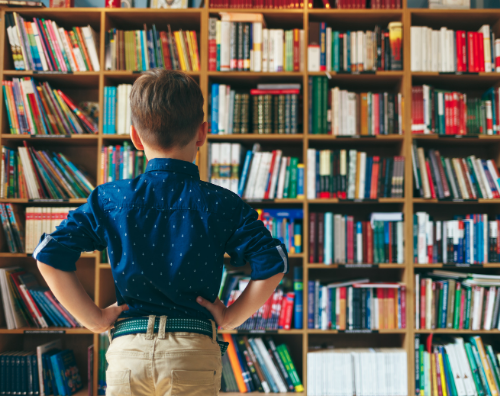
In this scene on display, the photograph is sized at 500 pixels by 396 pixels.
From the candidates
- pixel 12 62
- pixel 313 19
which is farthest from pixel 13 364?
pixel 313 19

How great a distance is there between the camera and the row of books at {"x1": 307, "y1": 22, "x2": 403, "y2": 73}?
105 inches

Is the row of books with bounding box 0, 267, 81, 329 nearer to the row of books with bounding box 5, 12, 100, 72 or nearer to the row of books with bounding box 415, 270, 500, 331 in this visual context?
the row of books with bounding box 5, 12, 100, 72

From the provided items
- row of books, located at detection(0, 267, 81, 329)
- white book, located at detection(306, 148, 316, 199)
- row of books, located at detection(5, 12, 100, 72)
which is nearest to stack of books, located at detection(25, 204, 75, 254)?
row of books, located at detection(0, 267, 81, 329)

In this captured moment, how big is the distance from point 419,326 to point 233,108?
173cm

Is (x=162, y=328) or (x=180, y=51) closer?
(x=162, y=328)

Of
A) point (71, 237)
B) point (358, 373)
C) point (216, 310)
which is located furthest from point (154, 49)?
point (358, 373)

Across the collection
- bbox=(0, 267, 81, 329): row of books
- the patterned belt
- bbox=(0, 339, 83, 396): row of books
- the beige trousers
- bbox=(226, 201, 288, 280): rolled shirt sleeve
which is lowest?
bbox=(0, 339, 83, 396): row of books

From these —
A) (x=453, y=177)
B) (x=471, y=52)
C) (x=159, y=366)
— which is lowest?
(x=159, y=366)

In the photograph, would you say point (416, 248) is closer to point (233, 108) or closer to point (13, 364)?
point (233, 108)

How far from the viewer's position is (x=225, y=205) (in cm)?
92

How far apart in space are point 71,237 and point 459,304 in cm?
238

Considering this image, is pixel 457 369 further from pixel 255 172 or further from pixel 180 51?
pixel 180 51

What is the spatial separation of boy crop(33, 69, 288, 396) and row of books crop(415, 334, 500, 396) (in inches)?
79.8

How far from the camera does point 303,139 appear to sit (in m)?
2.64
